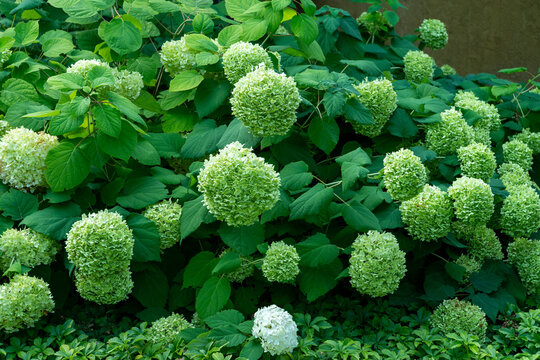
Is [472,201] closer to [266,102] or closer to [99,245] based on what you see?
[266,102]

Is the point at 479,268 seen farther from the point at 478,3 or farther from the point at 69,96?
the point at 478,3

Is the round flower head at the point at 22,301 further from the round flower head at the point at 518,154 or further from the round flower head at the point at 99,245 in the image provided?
the round flower head at the point at 518,154

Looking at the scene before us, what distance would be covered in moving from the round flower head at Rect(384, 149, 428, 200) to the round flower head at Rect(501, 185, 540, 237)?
0.68 metres

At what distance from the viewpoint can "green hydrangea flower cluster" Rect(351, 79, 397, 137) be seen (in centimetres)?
295

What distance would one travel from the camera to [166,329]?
251 centimetres

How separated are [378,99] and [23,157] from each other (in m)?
1.73

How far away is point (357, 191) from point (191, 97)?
1.06 metres

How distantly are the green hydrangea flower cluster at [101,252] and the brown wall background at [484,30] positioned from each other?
516 centimetres

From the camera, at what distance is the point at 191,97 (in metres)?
3.19

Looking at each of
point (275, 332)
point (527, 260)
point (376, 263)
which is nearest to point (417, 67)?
point (527, 260)

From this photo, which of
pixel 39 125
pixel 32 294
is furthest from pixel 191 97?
pixel 32 294

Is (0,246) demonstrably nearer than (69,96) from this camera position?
Yes

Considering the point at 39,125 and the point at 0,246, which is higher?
the point at 39,125

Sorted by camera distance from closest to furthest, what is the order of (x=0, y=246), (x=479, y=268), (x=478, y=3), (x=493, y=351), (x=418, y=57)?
(x=493, y=351)
(x=0, y=246)
(x=479, y=268)
(x=418, y=57)
(x=478, y=3)
